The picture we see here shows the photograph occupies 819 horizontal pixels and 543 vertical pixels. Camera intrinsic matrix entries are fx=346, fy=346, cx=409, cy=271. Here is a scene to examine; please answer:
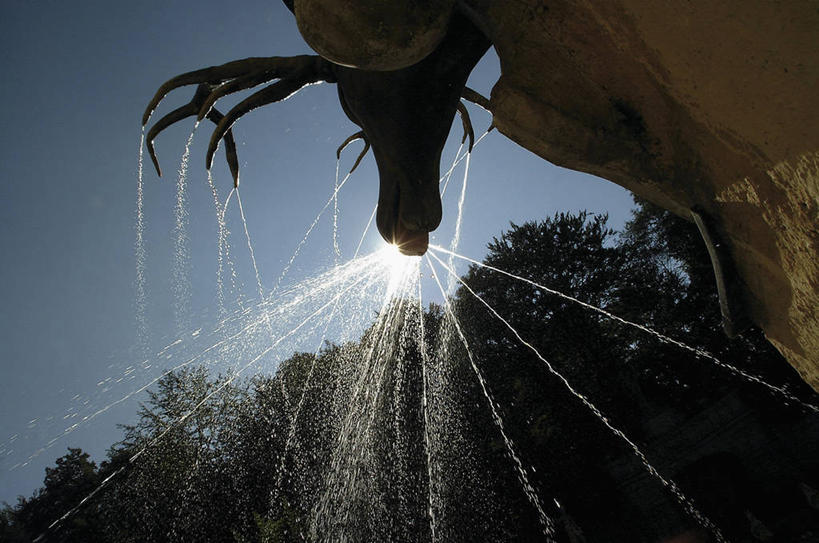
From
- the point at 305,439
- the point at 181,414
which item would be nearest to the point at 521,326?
the point at 305,439

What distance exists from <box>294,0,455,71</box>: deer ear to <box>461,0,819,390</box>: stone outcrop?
0.85 feet

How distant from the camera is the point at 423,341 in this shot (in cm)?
1941

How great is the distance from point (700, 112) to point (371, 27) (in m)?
0.87

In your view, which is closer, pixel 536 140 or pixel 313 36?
pixel 313 36

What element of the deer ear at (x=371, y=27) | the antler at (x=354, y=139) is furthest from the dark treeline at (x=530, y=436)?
the deer ear at (x=371, y=27)

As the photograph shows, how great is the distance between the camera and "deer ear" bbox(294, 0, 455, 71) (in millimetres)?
963

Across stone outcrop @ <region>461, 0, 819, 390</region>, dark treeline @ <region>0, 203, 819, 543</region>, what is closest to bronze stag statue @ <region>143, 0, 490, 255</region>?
stone outcrop @ <region>461, 0, 819, 390</region>

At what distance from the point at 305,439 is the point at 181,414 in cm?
1047

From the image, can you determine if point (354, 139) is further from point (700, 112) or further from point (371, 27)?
point (700, 112)

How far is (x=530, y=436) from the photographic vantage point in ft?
45.8

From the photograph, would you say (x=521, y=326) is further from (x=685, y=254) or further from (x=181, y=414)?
(x=181, y=414)

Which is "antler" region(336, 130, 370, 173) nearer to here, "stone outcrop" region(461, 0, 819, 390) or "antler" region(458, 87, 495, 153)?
"antler" region(458, 87, 495, 153)

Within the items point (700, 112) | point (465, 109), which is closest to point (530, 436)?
point (465, 109)

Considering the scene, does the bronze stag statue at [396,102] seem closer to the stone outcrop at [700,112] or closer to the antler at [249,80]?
the antler at [249,80]
